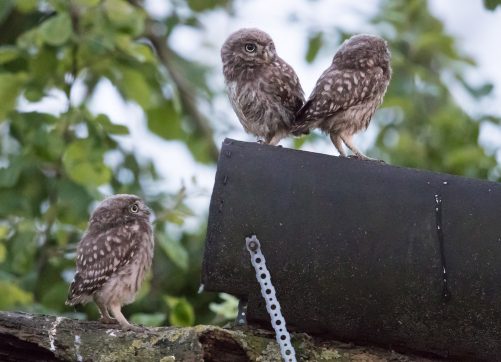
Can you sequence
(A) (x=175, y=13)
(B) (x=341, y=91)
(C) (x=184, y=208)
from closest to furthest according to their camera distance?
(B) (x=341, y=91) → (C) (x=184, y=208) → (A) (x=175, y=13)

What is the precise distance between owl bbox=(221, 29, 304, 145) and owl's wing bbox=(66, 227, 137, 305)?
0.71 m

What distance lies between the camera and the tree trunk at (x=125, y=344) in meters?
3.57

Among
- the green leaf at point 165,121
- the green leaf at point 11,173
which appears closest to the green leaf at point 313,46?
the green leaf at point 165,121

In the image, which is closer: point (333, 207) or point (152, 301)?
A: point (333, 207)

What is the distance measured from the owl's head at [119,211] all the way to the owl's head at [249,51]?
2.25 feet

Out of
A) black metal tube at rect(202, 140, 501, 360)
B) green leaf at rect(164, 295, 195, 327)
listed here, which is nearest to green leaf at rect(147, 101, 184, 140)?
green leaf at rect(164, 295, 195, 327)

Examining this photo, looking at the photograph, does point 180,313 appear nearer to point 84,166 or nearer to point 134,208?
point 134,208

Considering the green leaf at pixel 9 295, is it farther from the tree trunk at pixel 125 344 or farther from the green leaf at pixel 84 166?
the tree trunk at pixel 125 344

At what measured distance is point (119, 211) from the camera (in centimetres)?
496

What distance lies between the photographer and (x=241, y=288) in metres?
3.70

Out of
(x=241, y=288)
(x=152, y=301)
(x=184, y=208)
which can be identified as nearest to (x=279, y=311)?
(x=241, y=288)

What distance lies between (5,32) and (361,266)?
548cm

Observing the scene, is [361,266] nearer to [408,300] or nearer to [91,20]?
[408,300]

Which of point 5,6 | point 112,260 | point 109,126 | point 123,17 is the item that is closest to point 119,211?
point 112,260
